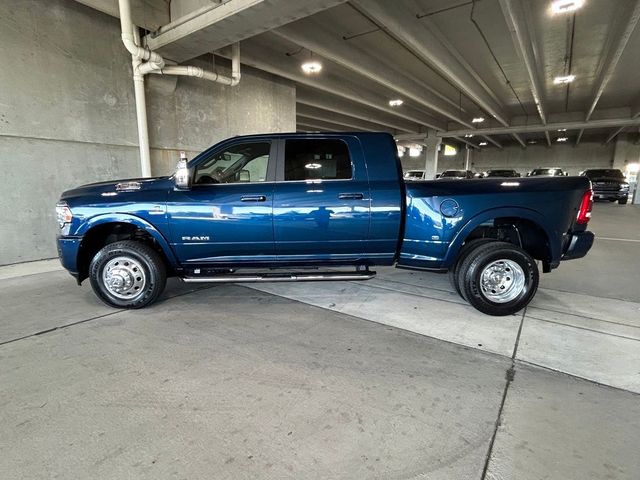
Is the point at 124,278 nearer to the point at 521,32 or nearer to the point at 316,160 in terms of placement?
the point at 316,160

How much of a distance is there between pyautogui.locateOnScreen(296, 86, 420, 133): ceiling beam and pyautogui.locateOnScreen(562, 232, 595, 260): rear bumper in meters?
10.8

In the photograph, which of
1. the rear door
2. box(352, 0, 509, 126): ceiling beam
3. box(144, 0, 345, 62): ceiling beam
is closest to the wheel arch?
the rear door

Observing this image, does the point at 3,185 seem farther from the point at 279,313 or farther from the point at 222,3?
the point at 279,313

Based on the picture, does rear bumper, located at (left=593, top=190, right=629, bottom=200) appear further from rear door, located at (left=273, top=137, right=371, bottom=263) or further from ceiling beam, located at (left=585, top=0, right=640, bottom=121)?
rear door, located at (left=273, top=137, right=371, bottom=263)

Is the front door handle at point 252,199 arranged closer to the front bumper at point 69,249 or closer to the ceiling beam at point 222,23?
the front bumper at point 69,249

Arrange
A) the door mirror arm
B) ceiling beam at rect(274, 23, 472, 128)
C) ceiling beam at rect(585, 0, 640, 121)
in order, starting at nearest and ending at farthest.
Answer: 1. the door mirror arm
2. ceiling beam at rect(585, 0, 640, 121)
3. ceiling beam at rect(274, 23, 472, 128)

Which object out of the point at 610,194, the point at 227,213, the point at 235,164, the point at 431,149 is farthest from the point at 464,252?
the point at 431,149

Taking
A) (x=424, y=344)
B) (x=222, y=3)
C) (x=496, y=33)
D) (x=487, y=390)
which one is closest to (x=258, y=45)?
(x=222, y=3)

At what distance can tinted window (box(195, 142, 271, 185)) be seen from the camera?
374cm

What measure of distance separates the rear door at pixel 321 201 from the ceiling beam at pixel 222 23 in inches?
88.3

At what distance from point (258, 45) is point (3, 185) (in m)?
5.97

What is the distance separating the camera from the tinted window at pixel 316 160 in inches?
145

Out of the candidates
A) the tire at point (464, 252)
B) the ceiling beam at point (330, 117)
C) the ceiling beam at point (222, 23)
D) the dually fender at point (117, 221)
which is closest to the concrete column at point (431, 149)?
the ceiling beam at point (330, 117)

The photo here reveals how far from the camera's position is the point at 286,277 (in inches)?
143
